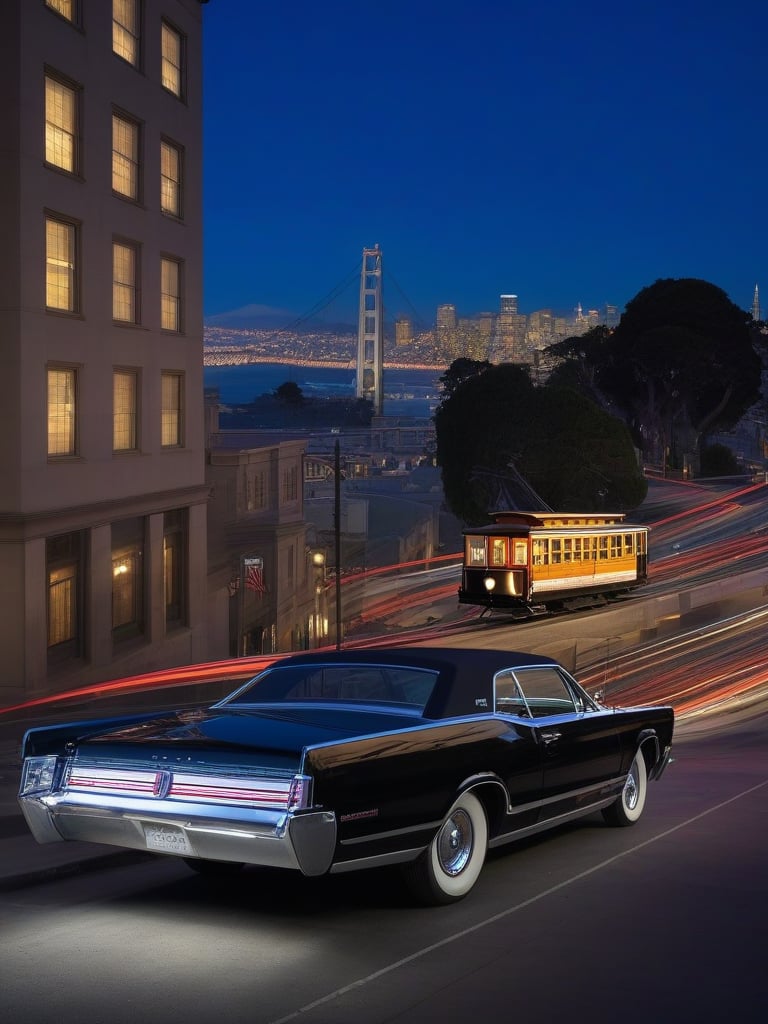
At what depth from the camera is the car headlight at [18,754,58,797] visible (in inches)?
298

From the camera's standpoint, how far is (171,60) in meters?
30.9

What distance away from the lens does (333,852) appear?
6828mm

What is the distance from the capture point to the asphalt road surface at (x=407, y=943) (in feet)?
18.9

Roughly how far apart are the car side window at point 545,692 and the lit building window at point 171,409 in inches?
872

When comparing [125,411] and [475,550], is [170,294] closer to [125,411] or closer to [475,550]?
[125,411]

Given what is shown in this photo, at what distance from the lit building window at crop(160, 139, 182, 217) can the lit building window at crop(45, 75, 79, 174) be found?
4.23 m

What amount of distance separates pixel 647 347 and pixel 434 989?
3522 inches

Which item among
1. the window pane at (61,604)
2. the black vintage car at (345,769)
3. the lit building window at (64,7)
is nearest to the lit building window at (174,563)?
the window pane at (61,604)

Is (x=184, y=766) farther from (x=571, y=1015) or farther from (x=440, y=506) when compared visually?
(x=440, y=506)

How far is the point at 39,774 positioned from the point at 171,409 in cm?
2421

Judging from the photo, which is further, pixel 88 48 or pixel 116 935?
pixel 88 48

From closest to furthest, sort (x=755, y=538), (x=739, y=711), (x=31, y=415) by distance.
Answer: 1. (x=31, y=415)
2. (x=739, y=711)
3. (x=755, y=538)

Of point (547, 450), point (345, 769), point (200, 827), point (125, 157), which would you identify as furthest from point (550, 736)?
point (547, 450)

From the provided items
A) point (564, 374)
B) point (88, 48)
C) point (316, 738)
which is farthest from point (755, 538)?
point (316, 738)
